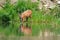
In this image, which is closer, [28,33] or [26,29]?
[28,33]

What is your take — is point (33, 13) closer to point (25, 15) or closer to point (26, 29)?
point (25, 15)

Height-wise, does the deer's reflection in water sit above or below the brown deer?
below

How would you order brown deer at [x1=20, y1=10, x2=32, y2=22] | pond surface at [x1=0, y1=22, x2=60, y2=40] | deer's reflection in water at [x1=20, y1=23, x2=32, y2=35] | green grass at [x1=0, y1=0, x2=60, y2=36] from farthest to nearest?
brown deer at [x1=20, y1=10, x2=32, y2=22] < green grass at [x1=0, y1=0, x2=60, y2=36] < deer's reflection in water at [x1=20, y1=23, x2=32, y2=35] < pond surface at [x1=0, y1=22, x2=60, y2=40]

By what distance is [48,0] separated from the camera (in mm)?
22188

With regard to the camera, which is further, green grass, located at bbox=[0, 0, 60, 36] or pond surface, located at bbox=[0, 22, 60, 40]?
green grass, located at bbox=[0, 0, 60, 36]

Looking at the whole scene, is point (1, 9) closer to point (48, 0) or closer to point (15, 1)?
point (15, 1)

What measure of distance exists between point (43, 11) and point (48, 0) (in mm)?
2185

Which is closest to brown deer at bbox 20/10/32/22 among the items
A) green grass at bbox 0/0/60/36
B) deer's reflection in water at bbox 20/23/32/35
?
green grass at bbox 0/0/60/36

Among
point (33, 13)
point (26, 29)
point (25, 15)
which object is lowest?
point (26, 29)

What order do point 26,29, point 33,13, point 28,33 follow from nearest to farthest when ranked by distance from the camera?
point 28,33, point 26,29, point 33,13

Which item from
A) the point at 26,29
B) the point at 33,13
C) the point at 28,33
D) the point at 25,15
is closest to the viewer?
the point at 28,33

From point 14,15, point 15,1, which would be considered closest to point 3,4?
point 15,1

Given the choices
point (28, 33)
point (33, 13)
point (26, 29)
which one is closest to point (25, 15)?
point (33, 13)

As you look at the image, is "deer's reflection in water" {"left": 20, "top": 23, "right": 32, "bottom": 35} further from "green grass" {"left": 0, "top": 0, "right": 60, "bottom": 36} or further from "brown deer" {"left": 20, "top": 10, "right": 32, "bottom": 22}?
"brown deer" {"left": 20, "top": 10, "right": 32, "bottom": 22}
